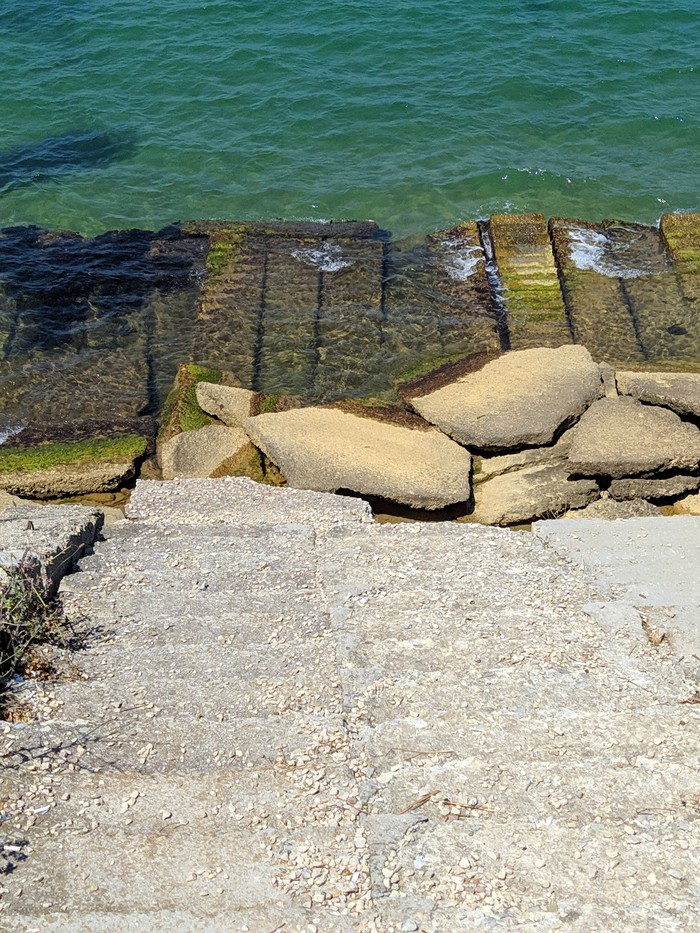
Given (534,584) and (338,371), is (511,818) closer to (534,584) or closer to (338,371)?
(534,584)

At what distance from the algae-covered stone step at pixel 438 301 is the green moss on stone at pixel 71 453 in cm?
309

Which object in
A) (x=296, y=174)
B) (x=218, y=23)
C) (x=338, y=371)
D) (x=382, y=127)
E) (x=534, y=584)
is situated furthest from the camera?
(x=218, y=23)

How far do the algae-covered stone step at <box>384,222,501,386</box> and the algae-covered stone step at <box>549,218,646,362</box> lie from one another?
963mm

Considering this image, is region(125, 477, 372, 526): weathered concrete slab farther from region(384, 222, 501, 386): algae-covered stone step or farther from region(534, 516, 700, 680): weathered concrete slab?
region(384, 222, 501, 386): algae-covered stone step

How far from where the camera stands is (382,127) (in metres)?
17.4

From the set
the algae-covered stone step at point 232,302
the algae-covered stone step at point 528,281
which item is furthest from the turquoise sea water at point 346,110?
the algae-covered stone step at point 232,302

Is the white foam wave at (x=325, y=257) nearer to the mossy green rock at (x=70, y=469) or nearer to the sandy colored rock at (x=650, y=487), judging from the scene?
the mossy green rock at (x=70, y=469)

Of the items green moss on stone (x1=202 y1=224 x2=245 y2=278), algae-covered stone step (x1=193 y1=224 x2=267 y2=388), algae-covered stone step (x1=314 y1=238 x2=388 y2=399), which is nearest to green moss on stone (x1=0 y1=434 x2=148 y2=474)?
algae-covered stone step (x1=193 y1=224 x2=267 y2=388)

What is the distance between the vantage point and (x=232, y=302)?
12.4 meters

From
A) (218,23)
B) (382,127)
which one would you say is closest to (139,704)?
(382,127)

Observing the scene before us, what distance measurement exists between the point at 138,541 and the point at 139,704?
1.90m

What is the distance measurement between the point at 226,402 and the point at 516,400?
2.74 meters

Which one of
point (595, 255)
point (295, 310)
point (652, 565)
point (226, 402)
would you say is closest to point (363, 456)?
point (226, 402)

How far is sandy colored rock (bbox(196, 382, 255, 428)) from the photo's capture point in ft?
32.5
